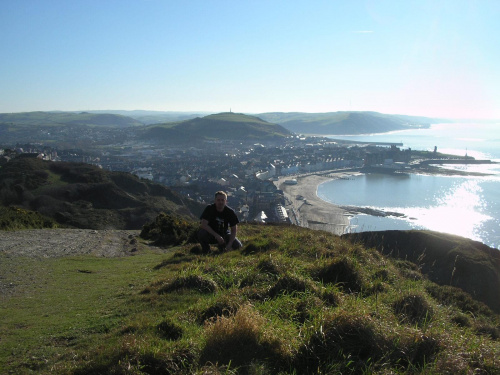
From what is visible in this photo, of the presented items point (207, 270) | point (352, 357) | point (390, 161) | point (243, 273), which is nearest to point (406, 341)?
point (352, 357)

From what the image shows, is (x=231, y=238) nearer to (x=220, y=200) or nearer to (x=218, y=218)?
(x=218, y=218)

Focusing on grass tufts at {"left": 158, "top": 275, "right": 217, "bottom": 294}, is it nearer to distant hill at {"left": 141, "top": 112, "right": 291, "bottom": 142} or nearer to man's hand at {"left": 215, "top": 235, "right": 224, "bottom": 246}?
man's hand at {"left": 215, "top": 235, "right": 224, "bottom": 246}

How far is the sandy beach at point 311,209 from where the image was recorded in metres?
31.7

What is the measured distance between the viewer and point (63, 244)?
33.3 ft

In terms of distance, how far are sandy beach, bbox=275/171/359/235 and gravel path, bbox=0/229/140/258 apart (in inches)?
591

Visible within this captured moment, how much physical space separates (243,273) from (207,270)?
59 centimetres

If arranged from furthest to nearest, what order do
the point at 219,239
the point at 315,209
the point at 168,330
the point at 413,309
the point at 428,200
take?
the point at 428,200 < the point at 315,209 < the point at 219,239 < the point at 413,309 < the point at 168,330

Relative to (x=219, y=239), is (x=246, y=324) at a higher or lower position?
higher

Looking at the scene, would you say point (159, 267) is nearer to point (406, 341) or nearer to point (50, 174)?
point (406, 341)

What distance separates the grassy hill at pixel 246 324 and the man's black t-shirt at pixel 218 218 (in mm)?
919

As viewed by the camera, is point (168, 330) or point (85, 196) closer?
point (168, 330)

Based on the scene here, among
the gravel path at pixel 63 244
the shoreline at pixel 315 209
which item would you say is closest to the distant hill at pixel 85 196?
the gravel path at pixel 63 244

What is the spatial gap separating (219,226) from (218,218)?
0.56 ft

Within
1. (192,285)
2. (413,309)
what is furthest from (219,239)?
(413,309)
